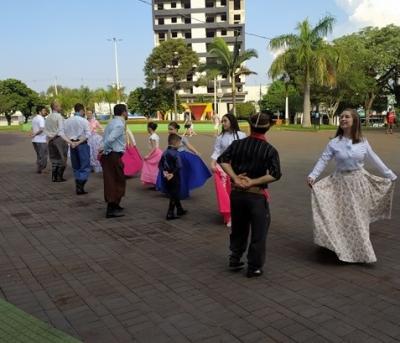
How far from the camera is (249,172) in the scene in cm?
466

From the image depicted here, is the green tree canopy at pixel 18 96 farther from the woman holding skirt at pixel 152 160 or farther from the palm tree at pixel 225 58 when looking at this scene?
the woman holding skirt at pixel 152 160

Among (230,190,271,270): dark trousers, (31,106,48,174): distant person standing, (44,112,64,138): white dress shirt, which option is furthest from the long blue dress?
(31,106,48,174): distant person standing

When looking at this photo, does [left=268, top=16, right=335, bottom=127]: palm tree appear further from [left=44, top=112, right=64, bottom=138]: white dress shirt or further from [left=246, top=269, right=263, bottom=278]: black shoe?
[left=246, top=269, right=263, bottom=278]: black shoe

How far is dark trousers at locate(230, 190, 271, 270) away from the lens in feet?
15.5

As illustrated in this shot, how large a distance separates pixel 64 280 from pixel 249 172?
Result: 216 centimetres

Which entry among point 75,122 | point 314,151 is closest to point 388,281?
point 75,122

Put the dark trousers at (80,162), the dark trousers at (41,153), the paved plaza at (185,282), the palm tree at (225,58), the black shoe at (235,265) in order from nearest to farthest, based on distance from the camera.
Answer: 1. the paved plaza at (185,282)
2. the black shoe at (235,265)
3. the dark trousers at (80,162)
4. the dark trousers at (41,153)
5. the palm tree at (225,58)

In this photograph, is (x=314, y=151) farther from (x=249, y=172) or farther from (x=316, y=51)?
(x=316, y=51)

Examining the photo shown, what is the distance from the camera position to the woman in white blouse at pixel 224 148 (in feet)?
21.5

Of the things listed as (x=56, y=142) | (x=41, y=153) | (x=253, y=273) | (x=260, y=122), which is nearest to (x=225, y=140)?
(x=260, y=122)

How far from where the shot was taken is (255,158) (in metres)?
4.62

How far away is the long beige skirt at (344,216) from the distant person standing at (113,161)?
11.9 ft

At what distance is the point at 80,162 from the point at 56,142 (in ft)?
6.17

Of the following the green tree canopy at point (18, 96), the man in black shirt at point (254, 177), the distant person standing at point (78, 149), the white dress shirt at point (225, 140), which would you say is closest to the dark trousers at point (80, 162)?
the distant person standing at point (78, 149)
